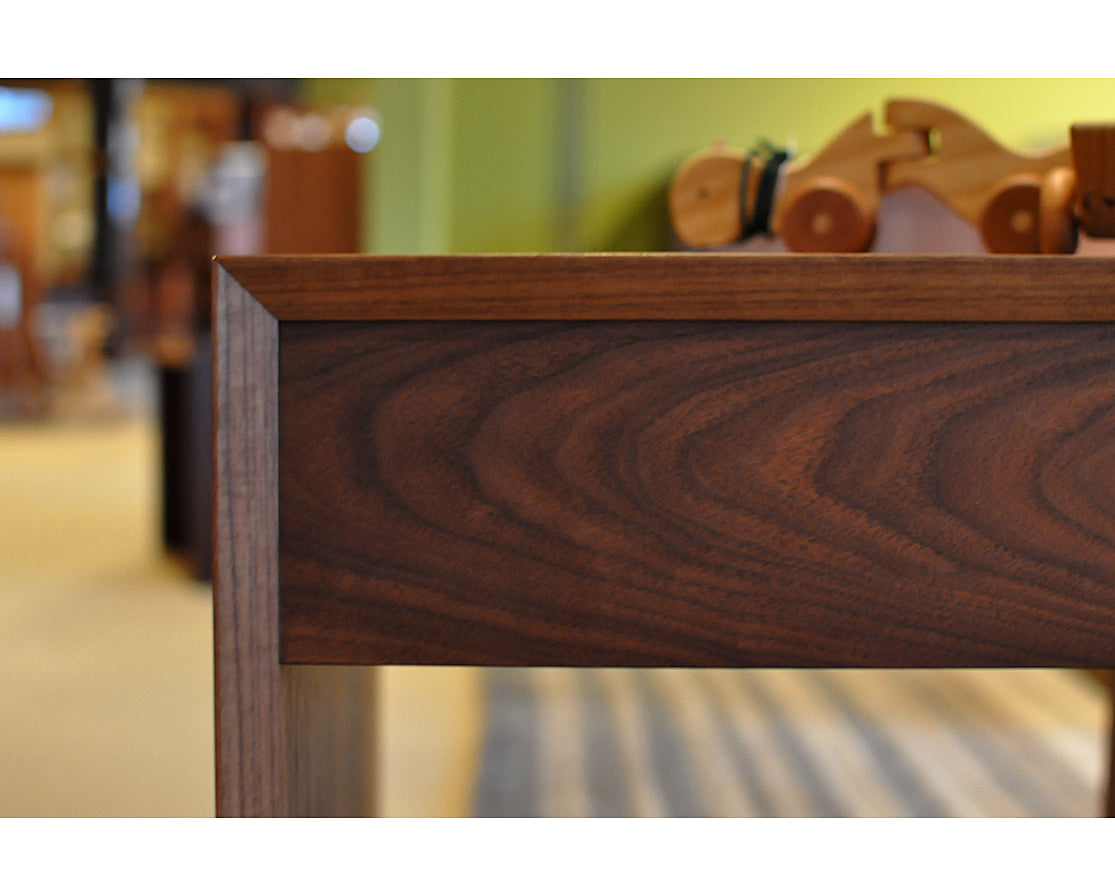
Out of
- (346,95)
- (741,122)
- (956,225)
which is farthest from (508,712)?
(346,95)

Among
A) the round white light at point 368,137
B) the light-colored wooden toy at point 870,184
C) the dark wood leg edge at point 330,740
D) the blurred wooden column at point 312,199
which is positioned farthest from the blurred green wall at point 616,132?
the blurred wooden column at point 312,199

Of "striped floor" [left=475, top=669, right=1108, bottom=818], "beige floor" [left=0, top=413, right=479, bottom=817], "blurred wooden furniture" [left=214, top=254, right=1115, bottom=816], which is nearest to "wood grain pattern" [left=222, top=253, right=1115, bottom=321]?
"blurred wooden furniture" [left=214, top=254, right=1115, bottom=816]

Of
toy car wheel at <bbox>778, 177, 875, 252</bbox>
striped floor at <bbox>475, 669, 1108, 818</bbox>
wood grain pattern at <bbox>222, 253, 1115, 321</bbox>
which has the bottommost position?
striped floor at <bbox>475, 669, 1108, 818</bbox>


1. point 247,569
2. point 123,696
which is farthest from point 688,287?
point 123,696

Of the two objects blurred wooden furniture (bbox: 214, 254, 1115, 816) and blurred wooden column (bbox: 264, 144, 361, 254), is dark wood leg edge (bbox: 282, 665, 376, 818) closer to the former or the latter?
blurred wooden furniture (bbox: 214, 254, 1115, 816)

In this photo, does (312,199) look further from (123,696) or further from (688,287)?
(688,287)

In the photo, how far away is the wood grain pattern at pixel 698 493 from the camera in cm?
40

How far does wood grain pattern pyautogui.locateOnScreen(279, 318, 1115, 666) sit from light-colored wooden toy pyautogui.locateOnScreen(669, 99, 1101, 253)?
0.65ft

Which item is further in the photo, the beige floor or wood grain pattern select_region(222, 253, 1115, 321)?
the beige floor

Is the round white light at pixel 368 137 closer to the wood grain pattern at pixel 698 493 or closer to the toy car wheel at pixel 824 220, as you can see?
the toy car wheel at pixel 824 220

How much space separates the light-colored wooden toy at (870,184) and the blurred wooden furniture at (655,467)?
198mm

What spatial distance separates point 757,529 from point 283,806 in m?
0.22

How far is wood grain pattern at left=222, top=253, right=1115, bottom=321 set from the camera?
1.27 feet

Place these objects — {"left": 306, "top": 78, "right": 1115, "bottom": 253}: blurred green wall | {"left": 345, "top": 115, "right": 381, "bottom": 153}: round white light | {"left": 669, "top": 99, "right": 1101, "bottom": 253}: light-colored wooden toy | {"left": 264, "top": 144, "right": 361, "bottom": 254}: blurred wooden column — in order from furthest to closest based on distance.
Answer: {"left": 264, "top": 144, "right": 361, "bottom": 254}: blurred wooden column < {"left": 345, "top": 115, "right": 381, "bottom": 153}: round white light < {"left": 306, "top": 78, "right": 1115, "bottom": 253}: blurred green wall < {"left": 669, "top": 99, "right": 1101, "bottom": 253}: light-colored wooden toy
